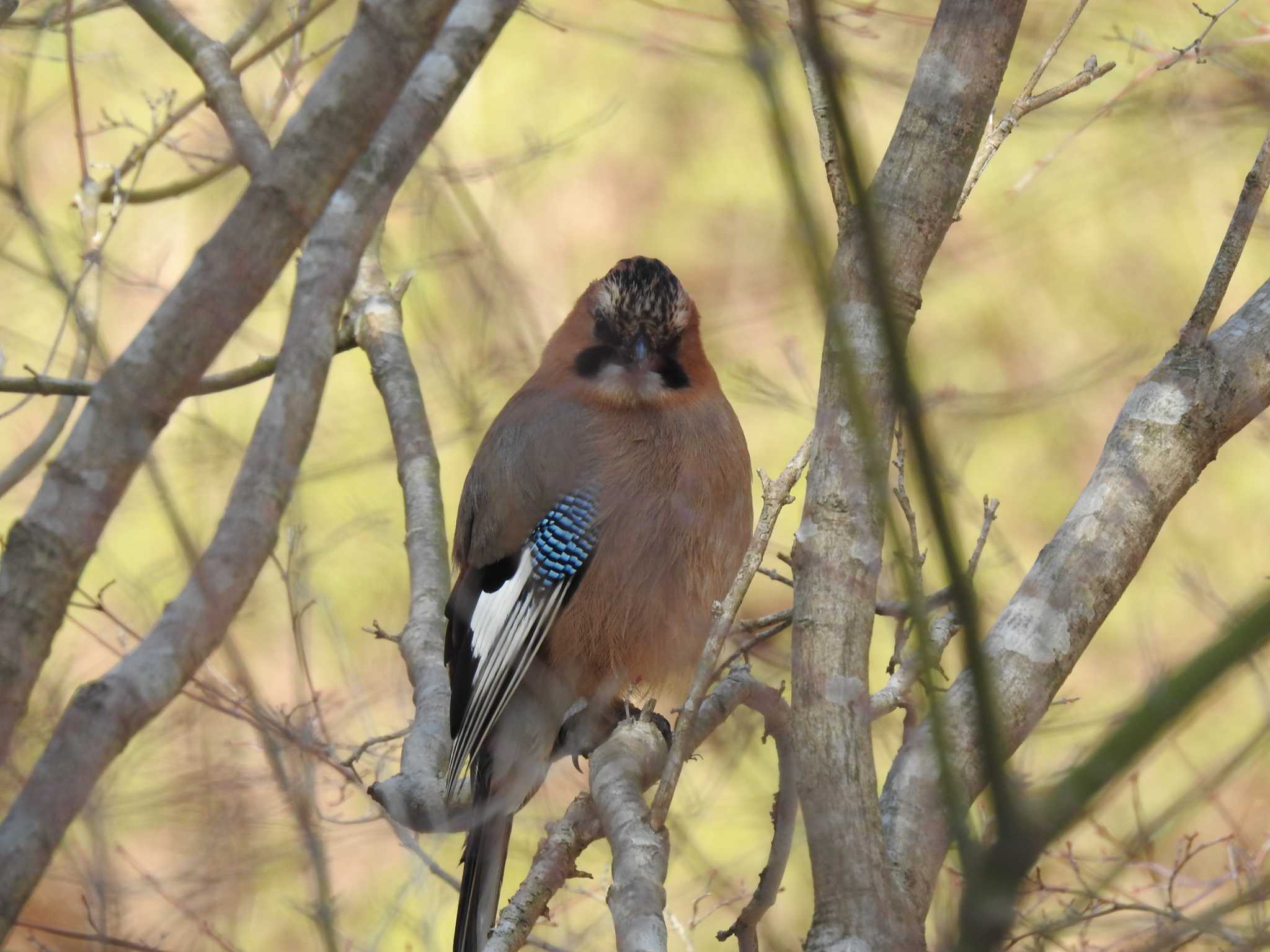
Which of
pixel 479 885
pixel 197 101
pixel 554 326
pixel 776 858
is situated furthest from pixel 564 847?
pixel 554 326

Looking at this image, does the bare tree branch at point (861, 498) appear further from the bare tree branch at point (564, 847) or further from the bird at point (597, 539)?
the bird at point (597, 539)

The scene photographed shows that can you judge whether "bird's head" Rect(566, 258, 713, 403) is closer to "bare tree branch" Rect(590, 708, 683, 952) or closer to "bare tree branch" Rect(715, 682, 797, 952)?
"bare tree branch" Rect(590, 708, 683, 952)

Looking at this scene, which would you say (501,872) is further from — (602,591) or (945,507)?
(945,507)

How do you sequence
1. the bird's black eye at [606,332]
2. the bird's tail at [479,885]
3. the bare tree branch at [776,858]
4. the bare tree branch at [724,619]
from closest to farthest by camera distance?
the bare tree branch at [724,619] < the bare tree branch at [776,858] < the bird's tail at [479,885] < the bird's black eye at [606,332]

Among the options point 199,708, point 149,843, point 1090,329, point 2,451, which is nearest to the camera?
point 199,708

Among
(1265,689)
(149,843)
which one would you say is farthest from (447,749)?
(149,843)

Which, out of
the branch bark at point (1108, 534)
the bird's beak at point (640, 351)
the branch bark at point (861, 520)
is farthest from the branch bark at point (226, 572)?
the bird's beak at point (640, 351)

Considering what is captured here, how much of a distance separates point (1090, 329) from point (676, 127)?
→ 8.94 feet

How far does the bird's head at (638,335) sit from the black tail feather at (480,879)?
4.03 feet

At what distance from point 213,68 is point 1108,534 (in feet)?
9.13

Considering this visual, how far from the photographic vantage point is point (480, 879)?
12.9 ft

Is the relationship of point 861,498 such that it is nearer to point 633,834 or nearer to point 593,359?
point 633,834

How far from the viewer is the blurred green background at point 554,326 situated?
15.0 ft

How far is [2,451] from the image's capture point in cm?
762
